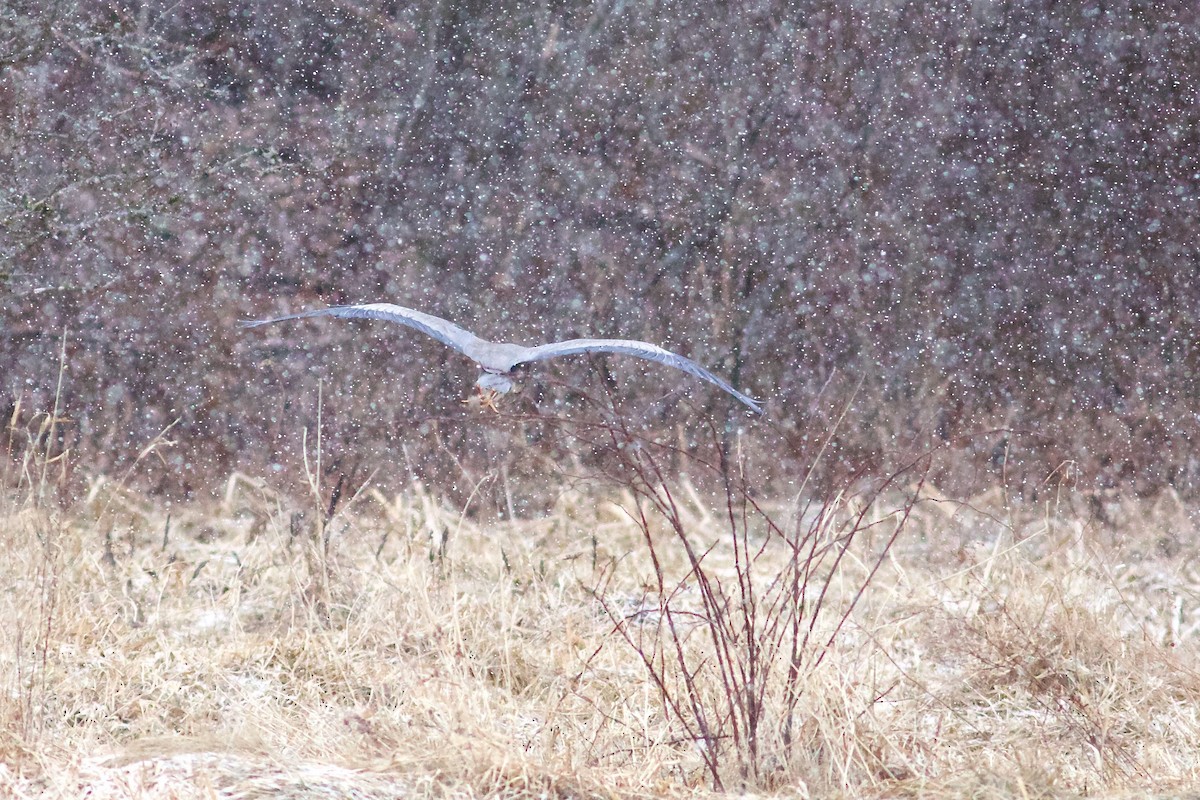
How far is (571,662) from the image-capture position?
118 inches

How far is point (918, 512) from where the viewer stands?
15.0 ft

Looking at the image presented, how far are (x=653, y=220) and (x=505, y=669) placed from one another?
3748mm

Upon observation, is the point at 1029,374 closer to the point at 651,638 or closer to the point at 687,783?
the point at 651,638

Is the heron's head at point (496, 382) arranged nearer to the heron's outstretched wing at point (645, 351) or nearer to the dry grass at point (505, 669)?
the heron's outstretched wing at point (645, 351)

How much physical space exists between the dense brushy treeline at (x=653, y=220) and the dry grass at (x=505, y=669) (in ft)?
5.45

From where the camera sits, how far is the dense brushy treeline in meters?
5.84

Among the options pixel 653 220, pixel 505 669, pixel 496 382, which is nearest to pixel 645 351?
pixel 496 382

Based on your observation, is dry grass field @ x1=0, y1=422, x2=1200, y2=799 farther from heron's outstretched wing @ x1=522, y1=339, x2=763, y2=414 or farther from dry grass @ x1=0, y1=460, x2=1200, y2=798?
heron's outstretched wing @ x1=522, y1=339, x2=763, y2=414

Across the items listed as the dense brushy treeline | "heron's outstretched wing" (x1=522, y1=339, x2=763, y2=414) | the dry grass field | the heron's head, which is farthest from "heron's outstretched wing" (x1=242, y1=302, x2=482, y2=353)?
the dense brushy treeline

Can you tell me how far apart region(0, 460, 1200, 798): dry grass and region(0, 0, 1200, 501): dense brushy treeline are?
5.45 ft

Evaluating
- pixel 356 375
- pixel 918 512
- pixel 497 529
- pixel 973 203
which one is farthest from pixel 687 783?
pixel 973 203

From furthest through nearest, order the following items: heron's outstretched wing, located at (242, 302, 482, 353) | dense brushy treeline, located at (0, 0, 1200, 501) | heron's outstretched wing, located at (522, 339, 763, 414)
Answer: dense brushy treeline, located at (0, 0, 1200, 501), heron's outstretched wing, located at (242, 302, 482, 353), heron's outstretched wing, located at (522, 339, 763, 414)

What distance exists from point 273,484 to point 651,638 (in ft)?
7.50

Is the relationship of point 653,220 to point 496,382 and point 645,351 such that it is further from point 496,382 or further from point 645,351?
point 645,351
